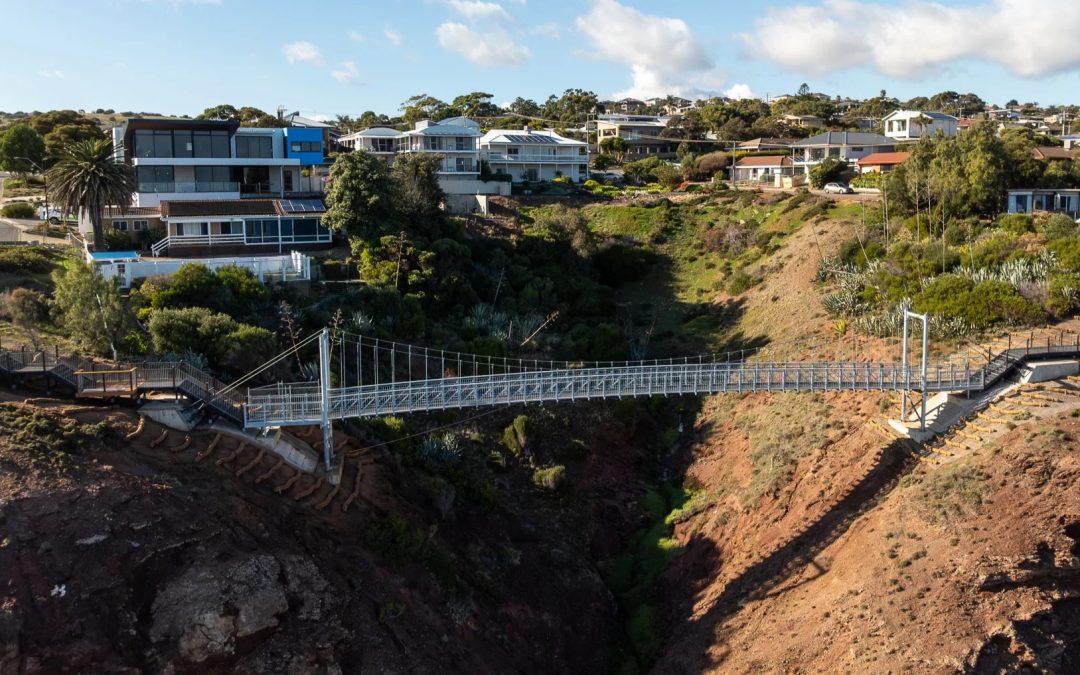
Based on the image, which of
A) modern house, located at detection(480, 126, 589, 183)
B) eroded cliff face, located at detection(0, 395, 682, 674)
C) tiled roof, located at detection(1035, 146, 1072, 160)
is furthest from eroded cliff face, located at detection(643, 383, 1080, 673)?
modern house, located at detection(480, 126, 589, 183)

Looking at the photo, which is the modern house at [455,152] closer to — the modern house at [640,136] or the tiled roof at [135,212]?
the tiled roof at [135,212]

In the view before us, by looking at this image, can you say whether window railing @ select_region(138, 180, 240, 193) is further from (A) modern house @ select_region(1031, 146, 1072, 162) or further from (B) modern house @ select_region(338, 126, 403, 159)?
(A) modern house @ select_region(1031, 146, 1072, 162)

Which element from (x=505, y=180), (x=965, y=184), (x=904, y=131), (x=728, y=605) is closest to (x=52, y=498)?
(x=728, y=605)

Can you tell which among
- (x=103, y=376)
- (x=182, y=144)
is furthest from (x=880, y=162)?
(x=103, y=376)

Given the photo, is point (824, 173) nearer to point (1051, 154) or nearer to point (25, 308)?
point (1051, 154)

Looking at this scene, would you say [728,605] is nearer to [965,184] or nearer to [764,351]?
[764,351]

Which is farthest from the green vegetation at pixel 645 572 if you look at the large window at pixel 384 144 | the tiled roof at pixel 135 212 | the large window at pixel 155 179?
the large window at pixel 384 144
